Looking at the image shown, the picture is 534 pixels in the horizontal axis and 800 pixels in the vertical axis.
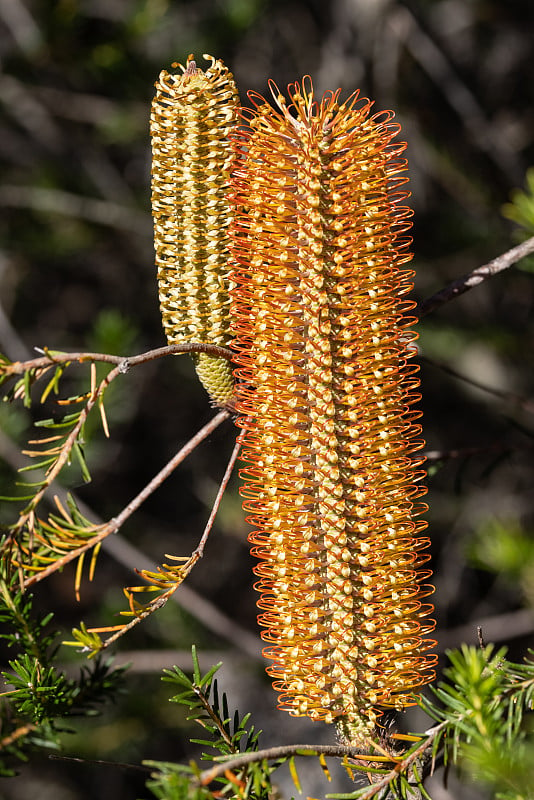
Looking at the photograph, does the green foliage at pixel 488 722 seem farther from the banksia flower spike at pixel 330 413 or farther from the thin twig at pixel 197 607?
the thin twig at pixel 197 607

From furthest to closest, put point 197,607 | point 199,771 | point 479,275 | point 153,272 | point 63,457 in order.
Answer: point 153,272
point 197,607
point 479,275
point 63,457
point 199,771

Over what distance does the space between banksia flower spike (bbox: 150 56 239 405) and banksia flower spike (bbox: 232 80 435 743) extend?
0.05m

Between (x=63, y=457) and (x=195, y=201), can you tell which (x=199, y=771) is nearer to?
(x=63, y=457)

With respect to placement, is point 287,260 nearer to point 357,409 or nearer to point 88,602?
point 357,409

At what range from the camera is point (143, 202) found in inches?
88.2

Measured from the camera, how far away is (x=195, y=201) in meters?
0.69

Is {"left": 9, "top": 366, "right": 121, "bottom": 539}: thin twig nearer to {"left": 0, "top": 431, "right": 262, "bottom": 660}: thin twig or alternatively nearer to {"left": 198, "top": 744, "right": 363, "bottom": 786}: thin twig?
{"left": 198, "top": 744, "right": 363, "bottom": 786}: thin twig

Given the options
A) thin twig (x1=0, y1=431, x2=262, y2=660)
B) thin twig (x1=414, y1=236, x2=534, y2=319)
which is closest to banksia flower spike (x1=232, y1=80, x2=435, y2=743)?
thin twig (x1=414, y1=236, x2=534, y2=319)

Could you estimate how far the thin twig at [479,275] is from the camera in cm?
82

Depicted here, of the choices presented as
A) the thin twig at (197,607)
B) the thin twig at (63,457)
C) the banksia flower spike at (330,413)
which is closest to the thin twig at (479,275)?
the banksia flower spike at (330,413)

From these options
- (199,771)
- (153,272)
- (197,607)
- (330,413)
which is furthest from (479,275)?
(153,272)

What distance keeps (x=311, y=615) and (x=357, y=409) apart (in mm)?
177

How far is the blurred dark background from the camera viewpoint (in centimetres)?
204

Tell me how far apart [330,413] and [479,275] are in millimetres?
307
